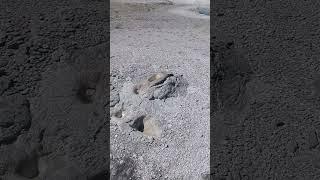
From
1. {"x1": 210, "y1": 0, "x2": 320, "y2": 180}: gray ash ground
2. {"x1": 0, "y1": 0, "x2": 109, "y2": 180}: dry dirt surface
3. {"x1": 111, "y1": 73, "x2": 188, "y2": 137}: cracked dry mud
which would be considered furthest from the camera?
{"x1": 111, "y1": 73, "x2": 188, "y2": 137}: cracked dry mud

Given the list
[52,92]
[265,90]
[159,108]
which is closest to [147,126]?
[159,108]

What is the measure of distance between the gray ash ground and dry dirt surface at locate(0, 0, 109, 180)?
1420 mm

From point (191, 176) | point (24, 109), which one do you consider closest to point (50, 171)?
point (24, 109)

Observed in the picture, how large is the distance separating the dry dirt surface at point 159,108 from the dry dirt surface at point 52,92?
0.19m

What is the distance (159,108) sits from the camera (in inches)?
191

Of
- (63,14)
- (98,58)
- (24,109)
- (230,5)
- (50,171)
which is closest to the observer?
(50,171)

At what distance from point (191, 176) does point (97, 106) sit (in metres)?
1.37

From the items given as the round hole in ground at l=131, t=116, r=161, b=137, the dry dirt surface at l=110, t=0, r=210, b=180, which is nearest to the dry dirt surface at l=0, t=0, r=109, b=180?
the dry dirt surface at l=110, t=0, r=210, b=180

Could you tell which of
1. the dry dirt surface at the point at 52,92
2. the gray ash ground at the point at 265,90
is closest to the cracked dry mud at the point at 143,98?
the dry dirt surface at the point at 52,92

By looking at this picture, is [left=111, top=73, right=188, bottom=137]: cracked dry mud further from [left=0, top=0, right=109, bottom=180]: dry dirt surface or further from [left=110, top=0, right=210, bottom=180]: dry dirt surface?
[left=0, top=0, right=109, bottom=180]: dry dirt surface

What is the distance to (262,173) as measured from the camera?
4.47 metres

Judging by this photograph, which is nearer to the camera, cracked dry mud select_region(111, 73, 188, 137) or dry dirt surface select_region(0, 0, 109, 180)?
dry dirt surface select_region(0, 0, 109, 180)

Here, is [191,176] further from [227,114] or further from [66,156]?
[66,156]

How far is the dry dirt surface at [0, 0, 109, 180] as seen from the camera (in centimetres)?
435
